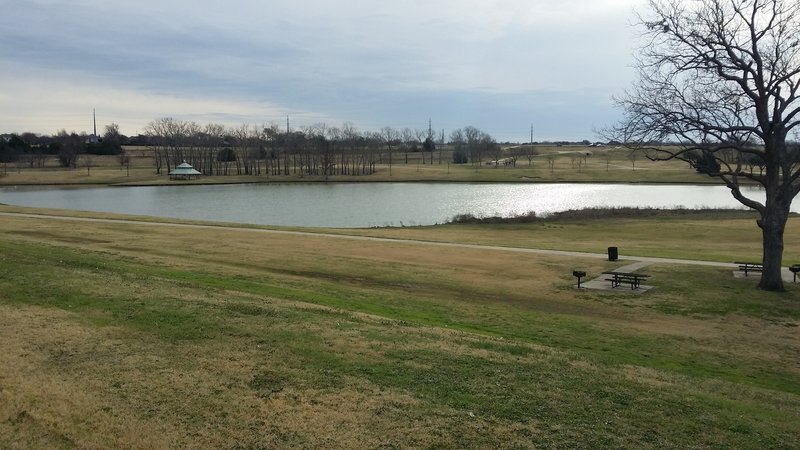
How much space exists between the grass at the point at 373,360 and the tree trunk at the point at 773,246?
608 mm

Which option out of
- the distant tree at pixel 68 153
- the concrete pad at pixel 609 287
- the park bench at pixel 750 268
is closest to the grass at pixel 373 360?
the concrete pad at pixel 609 287

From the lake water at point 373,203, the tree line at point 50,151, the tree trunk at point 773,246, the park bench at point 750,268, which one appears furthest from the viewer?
the tree line at point 50,151

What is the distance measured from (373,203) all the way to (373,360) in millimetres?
56090

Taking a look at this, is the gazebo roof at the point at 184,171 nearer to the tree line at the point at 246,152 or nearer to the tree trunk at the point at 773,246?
the tree line at the point at 246,152

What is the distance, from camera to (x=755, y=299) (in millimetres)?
19375

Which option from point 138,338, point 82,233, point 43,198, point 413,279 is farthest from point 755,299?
point 43,198

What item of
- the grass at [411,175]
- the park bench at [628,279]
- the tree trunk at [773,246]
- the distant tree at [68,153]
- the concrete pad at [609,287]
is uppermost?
the distant tree at [68,153]

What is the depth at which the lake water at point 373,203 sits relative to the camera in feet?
171

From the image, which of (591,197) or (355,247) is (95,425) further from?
(591,197)

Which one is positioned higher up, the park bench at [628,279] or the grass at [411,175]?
the grass at [411,175]

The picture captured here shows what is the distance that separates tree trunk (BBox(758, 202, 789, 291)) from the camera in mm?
20797

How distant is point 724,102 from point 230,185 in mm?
91088

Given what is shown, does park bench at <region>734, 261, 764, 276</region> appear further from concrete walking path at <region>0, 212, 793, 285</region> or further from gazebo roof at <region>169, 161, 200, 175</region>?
gazebo roof at <region>169, 161, 200, 175</region>

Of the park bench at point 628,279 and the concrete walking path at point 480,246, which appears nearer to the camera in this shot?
the park bench at point 628,279
